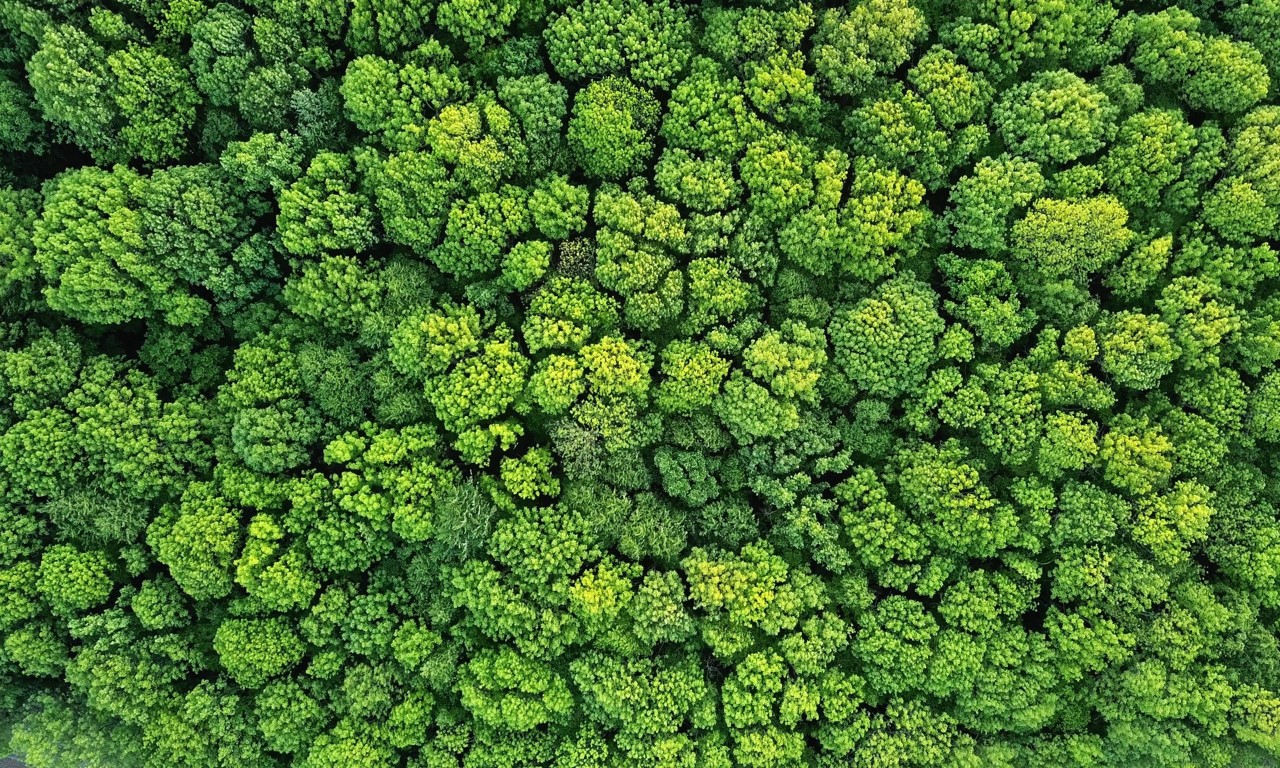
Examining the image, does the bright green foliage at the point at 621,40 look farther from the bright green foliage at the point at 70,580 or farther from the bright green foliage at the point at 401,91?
the bright green foliage at the point at 70,580

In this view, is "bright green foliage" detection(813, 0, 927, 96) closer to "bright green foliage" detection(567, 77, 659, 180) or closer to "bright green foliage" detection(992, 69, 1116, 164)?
"bright green foliage" detection(992, 69, 1116, 164)

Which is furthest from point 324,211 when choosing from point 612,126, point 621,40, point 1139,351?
point 1139,351

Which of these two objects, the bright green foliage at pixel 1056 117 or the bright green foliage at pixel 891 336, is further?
the bright green foliage at pixel 891 336

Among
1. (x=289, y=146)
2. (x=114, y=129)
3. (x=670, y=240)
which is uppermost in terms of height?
(x=670, y=240)

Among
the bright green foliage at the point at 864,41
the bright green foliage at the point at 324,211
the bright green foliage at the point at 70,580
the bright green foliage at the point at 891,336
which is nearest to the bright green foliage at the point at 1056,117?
the bright green foliage at the point at 864,41

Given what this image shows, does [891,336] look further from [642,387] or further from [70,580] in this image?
[70,580]

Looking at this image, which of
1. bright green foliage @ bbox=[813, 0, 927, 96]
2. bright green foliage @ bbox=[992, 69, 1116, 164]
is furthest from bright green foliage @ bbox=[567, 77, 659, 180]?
bright green foliage @ bbox=[992, 69, 1116, 164]

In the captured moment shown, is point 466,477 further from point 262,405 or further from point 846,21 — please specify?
point 846,21

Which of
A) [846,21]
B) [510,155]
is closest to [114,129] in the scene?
[510,155]
